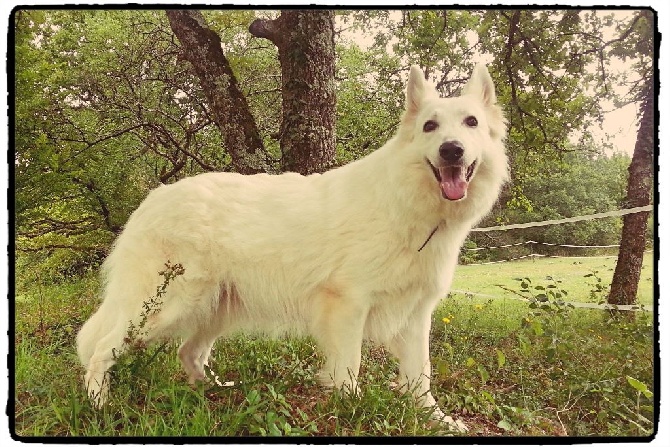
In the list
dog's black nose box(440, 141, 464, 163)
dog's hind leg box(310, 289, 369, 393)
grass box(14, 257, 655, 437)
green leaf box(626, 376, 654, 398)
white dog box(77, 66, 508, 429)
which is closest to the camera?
dog's black nose box(440, 141, 464, 163)

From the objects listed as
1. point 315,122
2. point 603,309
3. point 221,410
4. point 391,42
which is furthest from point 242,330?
point 603,309

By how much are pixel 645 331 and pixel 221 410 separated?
2.85 meters

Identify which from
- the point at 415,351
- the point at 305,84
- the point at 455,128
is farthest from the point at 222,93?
the point at 415,351

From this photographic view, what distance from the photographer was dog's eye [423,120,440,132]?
10.1 feet

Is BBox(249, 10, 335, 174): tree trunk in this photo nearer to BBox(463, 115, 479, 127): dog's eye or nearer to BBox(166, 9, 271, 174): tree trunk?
BBox(166, 9, 271, 174): tree trunk

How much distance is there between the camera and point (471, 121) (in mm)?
3111

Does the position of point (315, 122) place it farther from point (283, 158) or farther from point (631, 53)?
point (631, 53)

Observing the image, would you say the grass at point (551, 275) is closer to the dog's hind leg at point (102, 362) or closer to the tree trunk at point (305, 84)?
the tree trunk at point (305, 84)

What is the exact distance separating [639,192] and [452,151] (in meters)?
1.57

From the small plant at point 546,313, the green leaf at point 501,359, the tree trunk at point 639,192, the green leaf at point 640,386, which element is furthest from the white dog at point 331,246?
the green leaf at point 640,386

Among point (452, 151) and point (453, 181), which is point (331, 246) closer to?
point (453, 181)

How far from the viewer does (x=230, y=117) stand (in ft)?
13.2

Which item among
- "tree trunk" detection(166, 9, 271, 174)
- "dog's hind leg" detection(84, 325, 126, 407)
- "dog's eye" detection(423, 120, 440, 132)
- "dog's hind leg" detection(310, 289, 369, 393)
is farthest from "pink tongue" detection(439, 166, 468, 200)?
"dog's hind leg" detection(84, 325, 126, 407)

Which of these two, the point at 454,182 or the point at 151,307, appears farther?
the point at 151,307
